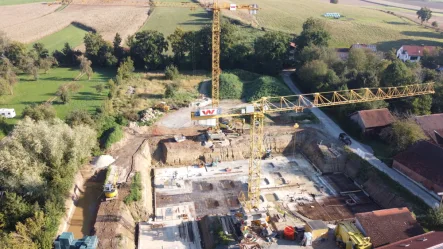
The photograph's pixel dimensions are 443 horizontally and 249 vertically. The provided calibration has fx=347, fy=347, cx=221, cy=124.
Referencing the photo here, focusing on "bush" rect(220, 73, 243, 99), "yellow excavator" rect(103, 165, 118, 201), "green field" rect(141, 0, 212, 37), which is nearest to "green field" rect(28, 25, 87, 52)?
"green field" rect(141, 0, 212, 37)

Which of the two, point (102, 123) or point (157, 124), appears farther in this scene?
point (157, 124)

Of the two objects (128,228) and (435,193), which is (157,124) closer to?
(128,228)

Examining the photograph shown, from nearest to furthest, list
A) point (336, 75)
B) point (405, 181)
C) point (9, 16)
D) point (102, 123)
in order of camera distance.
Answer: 1. point (405, 181)
2. point (102, 123)
3. point (336, 75)
4. point (9, 16)

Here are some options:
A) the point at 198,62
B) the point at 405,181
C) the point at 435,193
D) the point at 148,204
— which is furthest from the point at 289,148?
the point at 198,62

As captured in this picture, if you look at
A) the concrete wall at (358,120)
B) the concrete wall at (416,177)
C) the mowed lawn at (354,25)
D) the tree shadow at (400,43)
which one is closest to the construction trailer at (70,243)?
the concrete wall at (416,177)

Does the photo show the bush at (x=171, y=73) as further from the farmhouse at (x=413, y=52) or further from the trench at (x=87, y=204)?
the farmhouse at (x=413, y=52)


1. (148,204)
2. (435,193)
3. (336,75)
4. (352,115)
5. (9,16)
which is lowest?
(148,204)

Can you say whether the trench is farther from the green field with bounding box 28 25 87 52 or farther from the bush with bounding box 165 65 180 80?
the green field with bounding box 28 25 87 52

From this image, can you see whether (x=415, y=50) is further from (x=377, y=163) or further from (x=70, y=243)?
(x=70, y=243)
